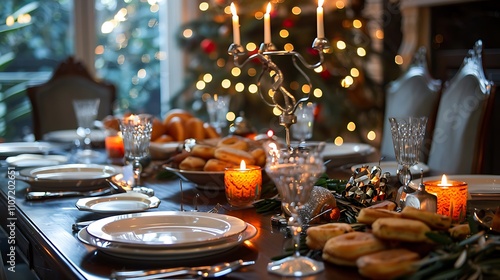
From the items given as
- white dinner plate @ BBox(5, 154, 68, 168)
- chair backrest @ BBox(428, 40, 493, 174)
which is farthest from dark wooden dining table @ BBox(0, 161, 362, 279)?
chair backrest @ BBox(428, 40, 493, 174)

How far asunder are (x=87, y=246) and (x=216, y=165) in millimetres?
586

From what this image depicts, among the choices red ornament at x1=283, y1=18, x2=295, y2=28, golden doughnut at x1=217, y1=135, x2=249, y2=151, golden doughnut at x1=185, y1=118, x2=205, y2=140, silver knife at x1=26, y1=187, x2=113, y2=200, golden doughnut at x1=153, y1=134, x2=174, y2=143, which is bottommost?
silver knife at x1=26, y1=187, x2=113, y2=200

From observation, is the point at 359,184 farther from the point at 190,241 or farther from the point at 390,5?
the point at 390,5

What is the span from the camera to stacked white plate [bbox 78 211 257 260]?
111cm

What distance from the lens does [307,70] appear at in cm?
402

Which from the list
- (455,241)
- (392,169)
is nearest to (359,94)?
(392,169)

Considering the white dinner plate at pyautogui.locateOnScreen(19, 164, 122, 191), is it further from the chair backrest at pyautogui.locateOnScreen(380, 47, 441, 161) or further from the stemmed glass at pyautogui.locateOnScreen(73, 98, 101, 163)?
the chair backrest at pyautogui.locateOnScreen(380, 47, 441, 161)

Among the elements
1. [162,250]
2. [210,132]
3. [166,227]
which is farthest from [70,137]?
[162,250]

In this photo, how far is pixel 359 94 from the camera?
424cm

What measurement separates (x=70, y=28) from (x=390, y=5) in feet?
6.74

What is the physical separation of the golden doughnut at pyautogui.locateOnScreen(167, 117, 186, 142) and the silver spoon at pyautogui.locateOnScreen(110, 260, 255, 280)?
1.39 m

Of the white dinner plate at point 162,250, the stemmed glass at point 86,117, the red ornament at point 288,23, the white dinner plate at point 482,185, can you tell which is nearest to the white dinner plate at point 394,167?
the white dinner plate at point 482,185

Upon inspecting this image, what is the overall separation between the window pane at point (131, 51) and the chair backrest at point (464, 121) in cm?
303

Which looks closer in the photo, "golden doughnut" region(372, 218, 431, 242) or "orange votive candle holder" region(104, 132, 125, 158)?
"golden doughnut" region(372, 218, 431, 242)
